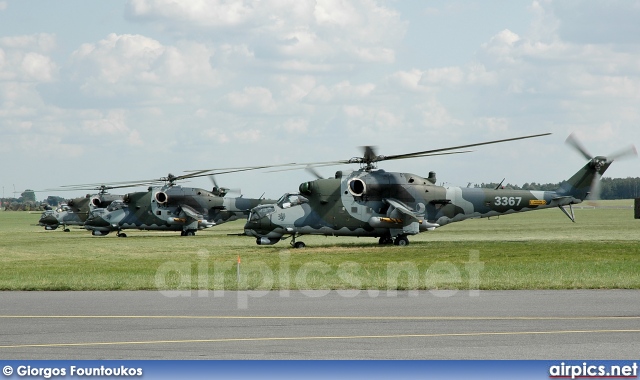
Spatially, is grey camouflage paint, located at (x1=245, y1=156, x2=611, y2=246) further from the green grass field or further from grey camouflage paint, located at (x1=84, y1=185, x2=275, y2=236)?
grey camouflage paint, located at (x1=84, y1=185, x2=275, y2=236)

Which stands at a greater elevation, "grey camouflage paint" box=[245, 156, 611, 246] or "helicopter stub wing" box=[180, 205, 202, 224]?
"helicopter stub wing" box=[180, 205, 202, 224]

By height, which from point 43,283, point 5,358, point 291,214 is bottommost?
point 5,358

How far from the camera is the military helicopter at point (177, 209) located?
193 ft

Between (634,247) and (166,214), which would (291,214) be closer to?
(634,247)

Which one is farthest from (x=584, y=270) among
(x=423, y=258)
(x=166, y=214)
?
(x=166, y=214)

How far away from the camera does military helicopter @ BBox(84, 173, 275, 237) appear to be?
193ft

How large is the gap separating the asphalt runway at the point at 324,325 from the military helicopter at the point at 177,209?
3736 centimetres

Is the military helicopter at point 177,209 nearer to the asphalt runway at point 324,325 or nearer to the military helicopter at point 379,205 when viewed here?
the military helicopter at point 379,205

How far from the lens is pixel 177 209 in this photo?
5912cm

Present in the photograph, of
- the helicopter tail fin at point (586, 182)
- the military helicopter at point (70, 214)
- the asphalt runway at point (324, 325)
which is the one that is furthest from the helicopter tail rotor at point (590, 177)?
the military helicopter at point (70, 214)

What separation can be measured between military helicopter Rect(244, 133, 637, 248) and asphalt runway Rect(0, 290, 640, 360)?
61.4 feet

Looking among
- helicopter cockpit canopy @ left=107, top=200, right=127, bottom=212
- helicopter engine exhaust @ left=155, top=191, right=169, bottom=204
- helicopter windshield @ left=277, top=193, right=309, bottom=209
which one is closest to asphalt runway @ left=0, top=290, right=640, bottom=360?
helicopter windshield @ left=277, top=193, right=309, bottom=209

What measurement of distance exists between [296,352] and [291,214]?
27716 mm

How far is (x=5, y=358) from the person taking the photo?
12312mm
